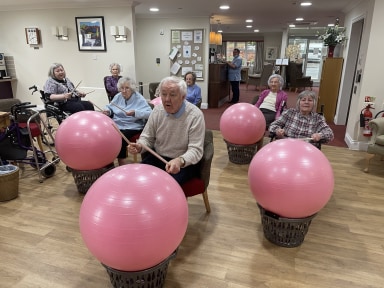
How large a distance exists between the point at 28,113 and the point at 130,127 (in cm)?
125

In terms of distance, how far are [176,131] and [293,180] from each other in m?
0.90

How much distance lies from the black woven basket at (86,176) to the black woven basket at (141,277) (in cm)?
131

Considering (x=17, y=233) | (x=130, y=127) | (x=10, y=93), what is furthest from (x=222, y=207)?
(x=10, y=93)

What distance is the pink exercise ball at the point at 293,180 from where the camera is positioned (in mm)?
1784

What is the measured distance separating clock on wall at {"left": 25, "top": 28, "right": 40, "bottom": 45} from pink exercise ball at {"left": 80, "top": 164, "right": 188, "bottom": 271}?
20.3 feet

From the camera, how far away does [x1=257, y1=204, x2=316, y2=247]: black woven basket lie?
1.98m

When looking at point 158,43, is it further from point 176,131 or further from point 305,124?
point 176,131

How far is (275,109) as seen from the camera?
3920mm

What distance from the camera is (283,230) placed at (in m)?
2.05

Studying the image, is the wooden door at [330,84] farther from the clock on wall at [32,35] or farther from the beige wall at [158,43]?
the clock on wall at [32,35]

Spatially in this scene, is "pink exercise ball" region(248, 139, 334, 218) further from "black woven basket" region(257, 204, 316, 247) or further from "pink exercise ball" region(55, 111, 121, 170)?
"pink exercise ball" region(55, 111, 121, 170)

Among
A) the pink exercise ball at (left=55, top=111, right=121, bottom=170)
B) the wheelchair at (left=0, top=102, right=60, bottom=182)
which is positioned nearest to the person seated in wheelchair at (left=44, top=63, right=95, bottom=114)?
the wheelchair at (left=0, top=102, right=60, bottom=182)

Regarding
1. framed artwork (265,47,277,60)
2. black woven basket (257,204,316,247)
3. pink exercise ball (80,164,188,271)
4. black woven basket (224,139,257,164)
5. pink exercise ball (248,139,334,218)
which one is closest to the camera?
pink exercise ball (80,164,188,271)

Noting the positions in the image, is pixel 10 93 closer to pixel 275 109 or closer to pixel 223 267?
pixel 275 109
